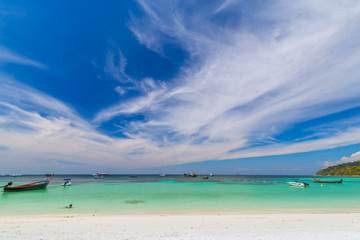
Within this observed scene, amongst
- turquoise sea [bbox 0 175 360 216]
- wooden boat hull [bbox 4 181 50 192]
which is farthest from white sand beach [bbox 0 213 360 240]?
wooden boat hull [bbox 4 181 50 192]

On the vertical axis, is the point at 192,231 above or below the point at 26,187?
below

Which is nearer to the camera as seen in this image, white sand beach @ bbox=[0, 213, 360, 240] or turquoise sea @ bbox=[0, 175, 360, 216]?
white sand beach @ bbox=[0, 213, 360, 240]

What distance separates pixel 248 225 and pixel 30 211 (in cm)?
2190

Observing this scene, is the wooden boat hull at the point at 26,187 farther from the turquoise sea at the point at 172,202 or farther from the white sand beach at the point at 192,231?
the white sand beach at the point at 192,231

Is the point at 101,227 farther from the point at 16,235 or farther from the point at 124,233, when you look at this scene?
the point at 16,235

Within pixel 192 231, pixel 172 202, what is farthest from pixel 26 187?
pixel 192 231

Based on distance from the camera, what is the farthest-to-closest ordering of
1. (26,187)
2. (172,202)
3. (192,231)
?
(26,187), (172,202), (192,231)

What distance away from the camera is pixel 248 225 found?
12398 mm

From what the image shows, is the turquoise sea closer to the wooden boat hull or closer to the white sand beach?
the wooden boat hull

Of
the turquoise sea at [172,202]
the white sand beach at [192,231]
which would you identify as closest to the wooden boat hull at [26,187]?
the turquoise sea at [172,202]

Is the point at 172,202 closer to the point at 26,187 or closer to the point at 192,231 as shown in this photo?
the point at 192,231

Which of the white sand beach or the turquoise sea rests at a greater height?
the white sand beach

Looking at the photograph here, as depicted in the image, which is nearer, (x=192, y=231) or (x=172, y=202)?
(x=192, y=231)

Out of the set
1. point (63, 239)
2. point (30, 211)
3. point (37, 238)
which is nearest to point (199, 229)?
point (63, 239)
